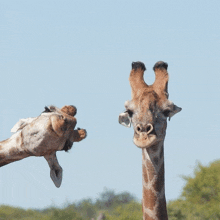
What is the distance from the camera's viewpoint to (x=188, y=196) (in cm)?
3403

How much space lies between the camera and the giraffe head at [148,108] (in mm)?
9648

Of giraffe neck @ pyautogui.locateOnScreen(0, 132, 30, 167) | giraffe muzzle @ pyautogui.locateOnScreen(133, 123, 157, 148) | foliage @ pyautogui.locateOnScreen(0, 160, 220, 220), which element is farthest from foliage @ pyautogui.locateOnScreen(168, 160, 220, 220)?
giraffe neck @ pyautogui.locateOnScreen(0, 132, 30, 167)

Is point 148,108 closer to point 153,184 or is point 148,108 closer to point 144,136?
point 144,136

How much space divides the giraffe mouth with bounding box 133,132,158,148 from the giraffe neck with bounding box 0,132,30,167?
248cm

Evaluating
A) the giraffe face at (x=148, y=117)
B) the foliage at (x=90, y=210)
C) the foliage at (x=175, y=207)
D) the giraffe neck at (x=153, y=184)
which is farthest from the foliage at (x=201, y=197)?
the giraffe face at (x=148, y=117)

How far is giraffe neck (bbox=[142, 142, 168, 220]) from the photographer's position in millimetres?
10320

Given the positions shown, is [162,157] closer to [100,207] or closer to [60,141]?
[60,141]

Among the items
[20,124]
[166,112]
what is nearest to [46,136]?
[20,124]

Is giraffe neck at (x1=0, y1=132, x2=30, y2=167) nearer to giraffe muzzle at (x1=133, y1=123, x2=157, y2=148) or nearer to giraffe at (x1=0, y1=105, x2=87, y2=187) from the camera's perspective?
giraffe at (x1=0, y1=105, x2=87, y2=187)

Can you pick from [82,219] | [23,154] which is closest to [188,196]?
[82,219]

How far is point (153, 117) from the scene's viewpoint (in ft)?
32.5

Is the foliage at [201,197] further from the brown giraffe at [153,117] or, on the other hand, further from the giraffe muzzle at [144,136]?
the giraffe muzzle at [144,136]

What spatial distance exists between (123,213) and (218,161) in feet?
28.3

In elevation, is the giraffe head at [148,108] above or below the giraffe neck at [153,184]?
above
